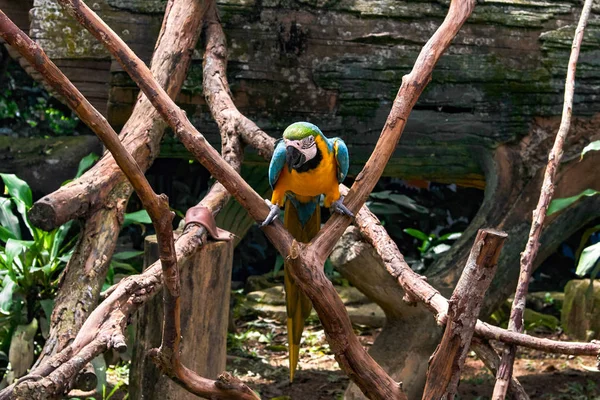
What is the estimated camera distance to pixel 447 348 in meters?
1.50

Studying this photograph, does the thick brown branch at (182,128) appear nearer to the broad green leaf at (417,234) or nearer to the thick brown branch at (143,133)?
the thick brown branch at (143,133)


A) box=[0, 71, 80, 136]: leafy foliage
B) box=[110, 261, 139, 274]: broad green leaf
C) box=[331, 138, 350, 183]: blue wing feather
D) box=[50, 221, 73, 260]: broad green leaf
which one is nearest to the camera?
box=[331, 138, 350, 183]: blue wing feather

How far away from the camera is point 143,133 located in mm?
2463

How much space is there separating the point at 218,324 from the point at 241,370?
3.61 feet

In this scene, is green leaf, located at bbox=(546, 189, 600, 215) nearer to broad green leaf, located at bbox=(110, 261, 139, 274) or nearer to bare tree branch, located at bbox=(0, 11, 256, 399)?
bare tree branch, located at bbox=(0, 11, 256, 399)

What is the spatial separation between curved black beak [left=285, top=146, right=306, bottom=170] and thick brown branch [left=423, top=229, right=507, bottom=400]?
0.61 meters

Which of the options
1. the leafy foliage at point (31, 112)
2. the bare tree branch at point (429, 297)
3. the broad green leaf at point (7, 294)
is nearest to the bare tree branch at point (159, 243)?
the bare tree branch at point (429, 297)

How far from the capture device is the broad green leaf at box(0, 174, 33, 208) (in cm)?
327

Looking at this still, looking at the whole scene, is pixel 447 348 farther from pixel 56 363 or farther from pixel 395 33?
pixel 395 33

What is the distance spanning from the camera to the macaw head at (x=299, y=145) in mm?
1909

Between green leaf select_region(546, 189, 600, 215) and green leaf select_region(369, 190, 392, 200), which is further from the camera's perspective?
green leaf select_region(369, 190, 392, 200)

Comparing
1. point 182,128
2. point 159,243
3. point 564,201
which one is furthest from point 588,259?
point 159,243

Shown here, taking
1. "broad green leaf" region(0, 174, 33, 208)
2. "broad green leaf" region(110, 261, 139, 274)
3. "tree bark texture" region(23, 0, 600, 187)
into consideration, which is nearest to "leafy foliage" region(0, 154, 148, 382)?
"broad green leaf" region(0, 174, 33, 208)

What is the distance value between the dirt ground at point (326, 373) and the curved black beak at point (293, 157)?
1509 millimetres
